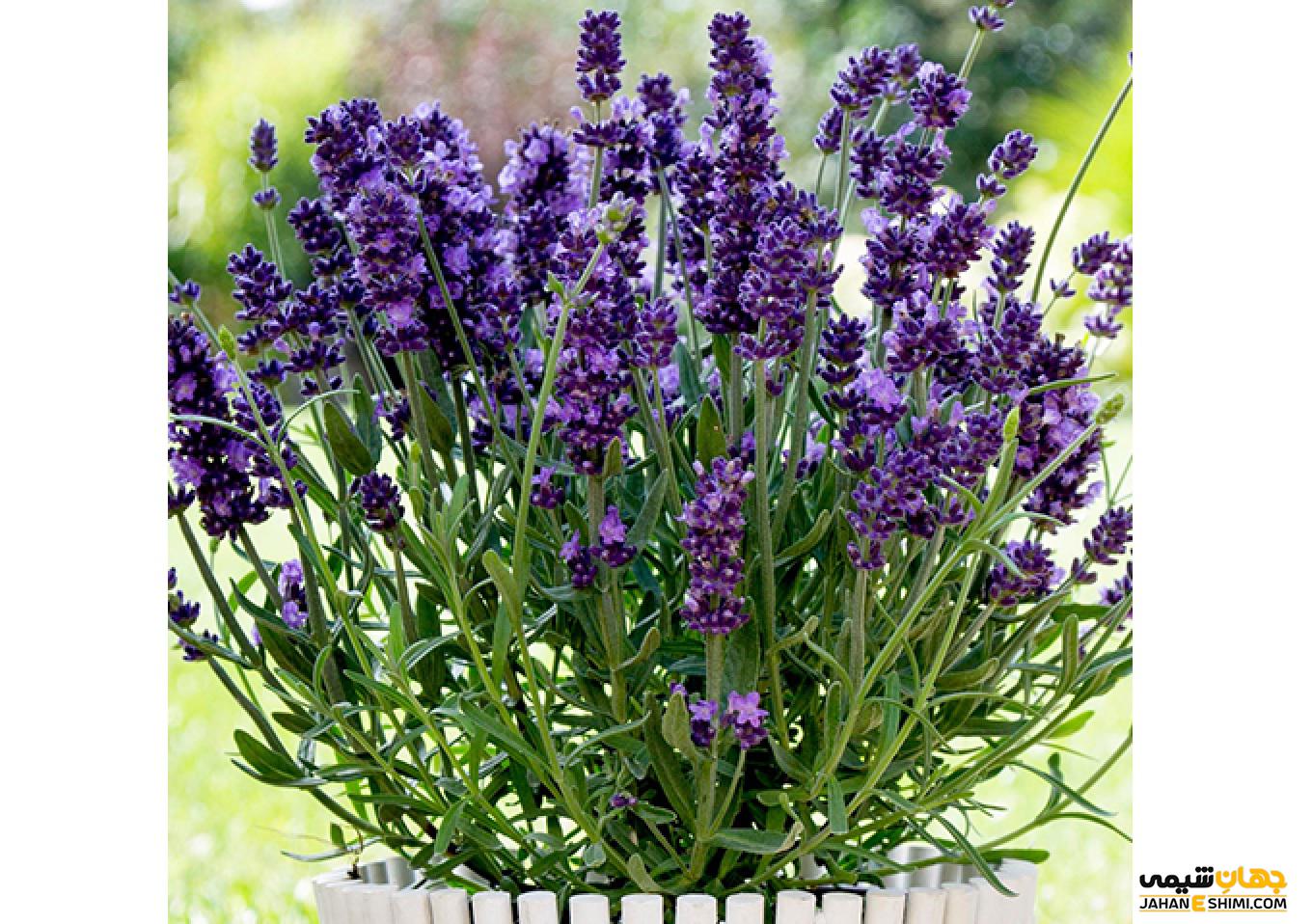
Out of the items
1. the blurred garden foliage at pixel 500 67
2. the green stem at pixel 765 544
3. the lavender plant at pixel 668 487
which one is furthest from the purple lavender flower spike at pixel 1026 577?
the blurred garden foliage at pixel 500 67

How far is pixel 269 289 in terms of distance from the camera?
76 cm

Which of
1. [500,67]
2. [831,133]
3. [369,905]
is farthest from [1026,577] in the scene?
[500,67]

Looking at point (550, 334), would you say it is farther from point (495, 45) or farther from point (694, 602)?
point (495, 45)

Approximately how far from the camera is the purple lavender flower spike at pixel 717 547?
1.98ft

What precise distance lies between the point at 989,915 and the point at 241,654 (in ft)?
1.48

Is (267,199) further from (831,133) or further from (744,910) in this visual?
(744,910)

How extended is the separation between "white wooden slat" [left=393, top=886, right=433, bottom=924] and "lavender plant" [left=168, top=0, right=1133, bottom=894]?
0.03 metres

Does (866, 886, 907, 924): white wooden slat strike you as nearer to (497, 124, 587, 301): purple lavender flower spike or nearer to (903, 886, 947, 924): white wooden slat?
(903, 886, 947, 924): white wooden slat

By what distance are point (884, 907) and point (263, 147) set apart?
0.56 meters

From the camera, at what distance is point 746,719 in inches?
25.4

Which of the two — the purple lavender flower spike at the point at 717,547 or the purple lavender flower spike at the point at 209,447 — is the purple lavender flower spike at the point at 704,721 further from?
the purple lavender flower spike at the point at 209,447

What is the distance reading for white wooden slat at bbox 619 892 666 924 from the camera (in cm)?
69

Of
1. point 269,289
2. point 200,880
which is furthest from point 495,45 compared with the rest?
point 269,289

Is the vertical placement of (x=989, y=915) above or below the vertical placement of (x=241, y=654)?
below
